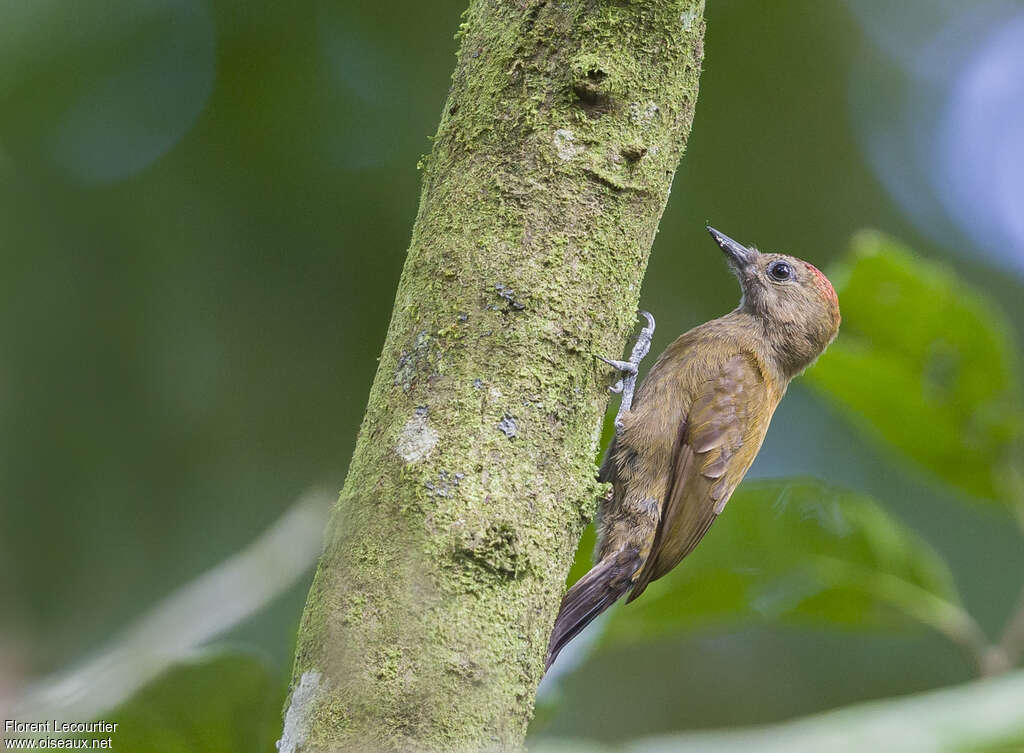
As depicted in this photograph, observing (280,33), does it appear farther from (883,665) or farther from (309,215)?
(883,665)

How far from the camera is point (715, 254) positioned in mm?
6113

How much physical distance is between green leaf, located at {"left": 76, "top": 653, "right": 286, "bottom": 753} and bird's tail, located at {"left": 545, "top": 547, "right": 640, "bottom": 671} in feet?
2.55

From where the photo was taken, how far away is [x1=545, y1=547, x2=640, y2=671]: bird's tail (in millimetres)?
2857

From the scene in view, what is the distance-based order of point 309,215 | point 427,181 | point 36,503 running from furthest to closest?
point 309,215 → point 36,503 → point 427,181

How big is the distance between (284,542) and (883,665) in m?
6.13

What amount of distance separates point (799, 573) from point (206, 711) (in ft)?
4.97

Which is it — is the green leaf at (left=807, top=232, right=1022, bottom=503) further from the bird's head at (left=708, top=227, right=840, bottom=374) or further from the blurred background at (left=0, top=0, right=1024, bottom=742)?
the blurred background at (left=0, top=0, right=1024, bottom=742)

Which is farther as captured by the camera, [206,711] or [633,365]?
[633,365]

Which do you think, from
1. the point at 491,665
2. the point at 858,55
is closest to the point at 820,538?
the point at 491,665

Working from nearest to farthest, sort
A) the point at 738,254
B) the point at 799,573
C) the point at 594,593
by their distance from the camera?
the point at 799,573, the point at 594,593, the point at 738,254

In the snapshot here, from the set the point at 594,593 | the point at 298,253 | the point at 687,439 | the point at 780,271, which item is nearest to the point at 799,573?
the point at 594,593

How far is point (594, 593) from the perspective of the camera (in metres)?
2.99

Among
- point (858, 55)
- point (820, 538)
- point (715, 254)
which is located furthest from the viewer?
point (858, 55)

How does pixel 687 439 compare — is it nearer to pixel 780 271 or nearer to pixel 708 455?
pixel 708 455
